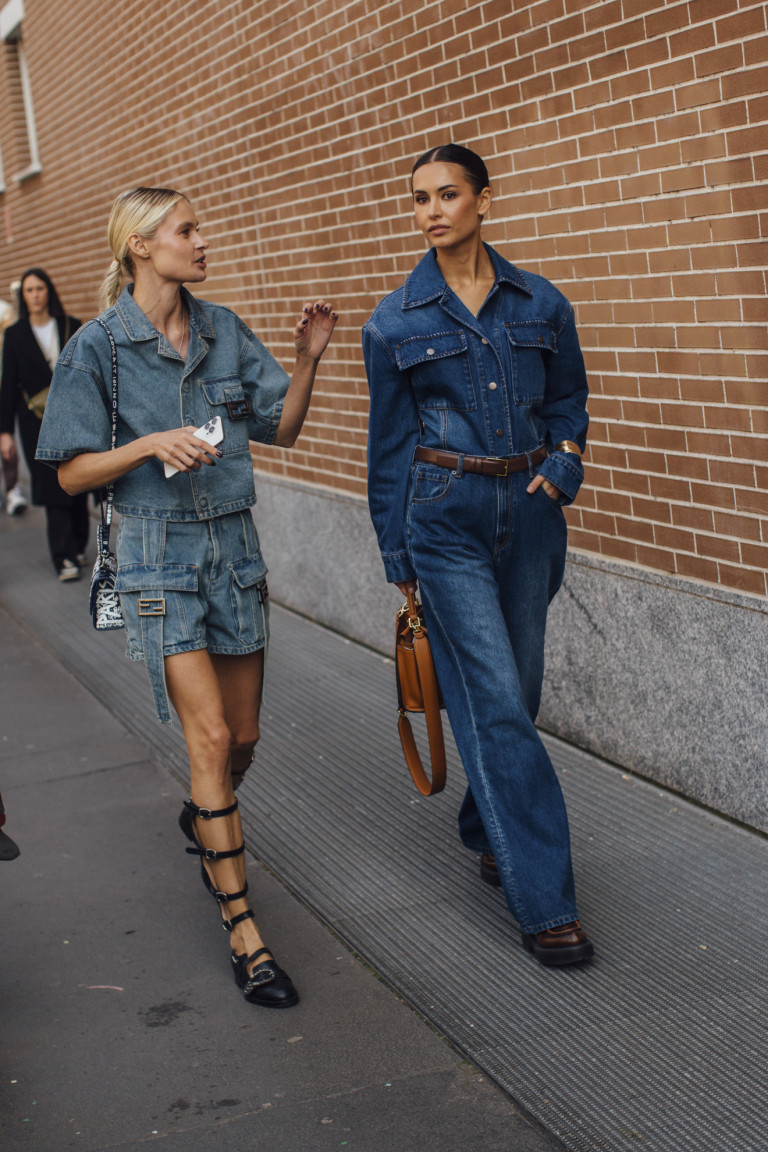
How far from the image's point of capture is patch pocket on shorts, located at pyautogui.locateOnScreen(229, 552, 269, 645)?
3.83m

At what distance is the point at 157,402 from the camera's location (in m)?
3.73

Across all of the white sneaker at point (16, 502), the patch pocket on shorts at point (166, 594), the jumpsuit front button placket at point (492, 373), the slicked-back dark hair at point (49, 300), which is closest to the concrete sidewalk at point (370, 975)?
the patch pocket on shorts at point (166, 594)

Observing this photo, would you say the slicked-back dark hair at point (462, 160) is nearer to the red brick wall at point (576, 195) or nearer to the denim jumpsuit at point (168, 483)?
the denim jumpsuit at point (168, 483)

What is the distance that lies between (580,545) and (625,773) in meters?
0.88

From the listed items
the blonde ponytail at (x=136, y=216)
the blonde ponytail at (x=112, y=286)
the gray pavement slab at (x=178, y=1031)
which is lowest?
the gray pavement slab at (x=178, y=1031)

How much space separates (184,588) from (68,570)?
613cm

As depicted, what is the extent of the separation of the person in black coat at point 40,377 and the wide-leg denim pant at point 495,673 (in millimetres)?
6059

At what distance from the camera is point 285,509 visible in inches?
327

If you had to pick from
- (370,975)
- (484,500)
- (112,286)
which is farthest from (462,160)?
(370,975)

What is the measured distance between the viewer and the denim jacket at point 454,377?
3.69m

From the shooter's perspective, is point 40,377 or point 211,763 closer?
point 211,763

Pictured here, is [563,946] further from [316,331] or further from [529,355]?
[316,331]

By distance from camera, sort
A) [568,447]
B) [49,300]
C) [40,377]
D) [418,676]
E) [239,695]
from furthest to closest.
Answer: [49,300]
[40,377]
[239,695]
[418,676]
[568,447]

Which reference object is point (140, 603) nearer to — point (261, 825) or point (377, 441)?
point (377, 441)
